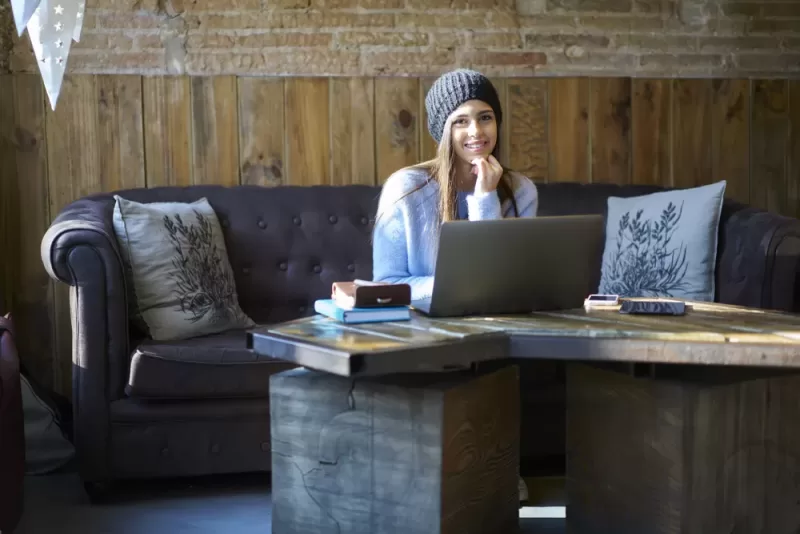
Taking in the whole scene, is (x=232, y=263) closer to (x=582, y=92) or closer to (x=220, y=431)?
(x=220, y=431)

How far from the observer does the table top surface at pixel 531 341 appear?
1.64 meters

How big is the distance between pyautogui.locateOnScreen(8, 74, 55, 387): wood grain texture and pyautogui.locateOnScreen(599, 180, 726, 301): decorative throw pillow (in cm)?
203

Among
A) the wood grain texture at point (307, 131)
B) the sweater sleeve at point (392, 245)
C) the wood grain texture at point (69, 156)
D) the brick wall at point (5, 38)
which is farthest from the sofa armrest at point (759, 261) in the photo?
the brick wall at point (5, 38)

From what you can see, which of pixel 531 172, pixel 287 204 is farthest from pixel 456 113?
pixel 531 172

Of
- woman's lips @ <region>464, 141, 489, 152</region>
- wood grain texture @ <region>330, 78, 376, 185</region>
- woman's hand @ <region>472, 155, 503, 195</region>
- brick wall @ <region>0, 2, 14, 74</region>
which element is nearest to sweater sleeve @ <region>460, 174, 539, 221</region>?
woman's hand @ <region>472, 155, 503, 195</region>

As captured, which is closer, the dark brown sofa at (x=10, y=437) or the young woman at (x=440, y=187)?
the dark brown sofa at (x=10, y=437)

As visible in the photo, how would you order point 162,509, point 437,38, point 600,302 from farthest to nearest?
point 437,38 < point 162,509 < point 600,302

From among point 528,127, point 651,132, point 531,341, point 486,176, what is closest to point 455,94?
point 486,176

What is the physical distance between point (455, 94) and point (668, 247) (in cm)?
101

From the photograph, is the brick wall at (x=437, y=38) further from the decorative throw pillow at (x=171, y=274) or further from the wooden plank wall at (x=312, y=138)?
the decorative throw pillow at (x=171, y=274)

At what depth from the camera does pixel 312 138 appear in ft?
12.1

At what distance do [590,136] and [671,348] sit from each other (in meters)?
2.25

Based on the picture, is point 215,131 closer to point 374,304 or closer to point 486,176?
point 486,176

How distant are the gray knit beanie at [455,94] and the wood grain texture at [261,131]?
115 cm
